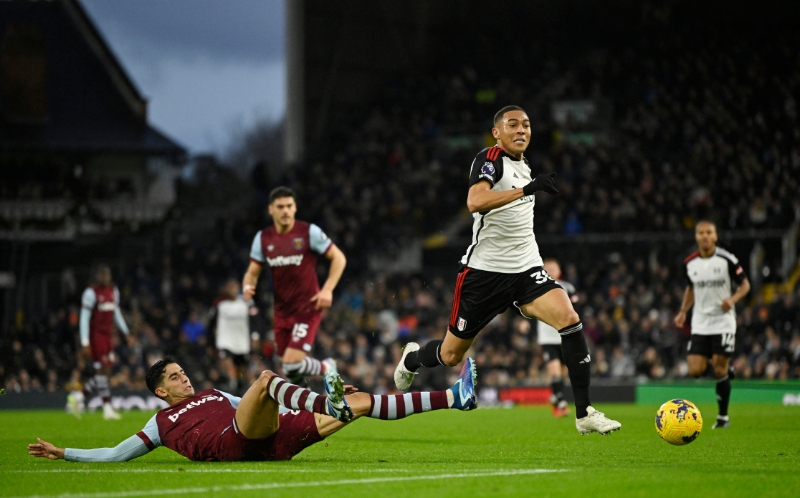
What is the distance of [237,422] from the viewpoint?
788cm

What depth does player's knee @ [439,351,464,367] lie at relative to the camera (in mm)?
9508

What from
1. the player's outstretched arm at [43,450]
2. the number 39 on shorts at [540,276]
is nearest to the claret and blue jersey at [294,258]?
the number 39 on shorts at [540,276]

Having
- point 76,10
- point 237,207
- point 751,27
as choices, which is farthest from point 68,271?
point 751,27

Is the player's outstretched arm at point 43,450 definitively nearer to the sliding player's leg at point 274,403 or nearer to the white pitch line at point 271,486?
the white pitch line at point 271,486

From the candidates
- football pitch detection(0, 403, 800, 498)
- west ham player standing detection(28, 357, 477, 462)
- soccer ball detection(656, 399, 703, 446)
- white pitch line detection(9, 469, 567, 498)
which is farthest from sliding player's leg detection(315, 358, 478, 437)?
soccer ball detection(656, 399, 703, 446)

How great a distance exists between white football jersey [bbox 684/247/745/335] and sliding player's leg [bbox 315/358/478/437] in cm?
578

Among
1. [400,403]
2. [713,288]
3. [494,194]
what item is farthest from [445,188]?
[400,403]

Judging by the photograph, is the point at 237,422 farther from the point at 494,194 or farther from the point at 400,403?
the point at 494,194

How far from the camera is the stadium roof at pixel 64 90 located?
1567 inches

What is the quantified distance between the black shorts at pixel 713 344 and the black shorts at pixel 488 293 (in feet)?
15.5

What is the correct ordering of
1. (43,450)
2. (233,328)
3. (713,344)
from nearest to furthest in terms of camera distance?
(43,450) < (713,344) < (233,328)

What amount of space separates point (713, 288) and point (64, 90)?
33.7m

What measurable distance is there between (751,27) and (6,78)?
2655cm

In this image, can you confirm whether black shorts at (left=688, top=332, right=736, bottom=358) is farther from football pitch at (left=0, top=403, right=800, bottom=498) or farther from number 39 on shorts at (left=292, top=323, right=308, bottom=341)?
number 39 on shorts at (left=292, top=323, right=308, bottom=341)
